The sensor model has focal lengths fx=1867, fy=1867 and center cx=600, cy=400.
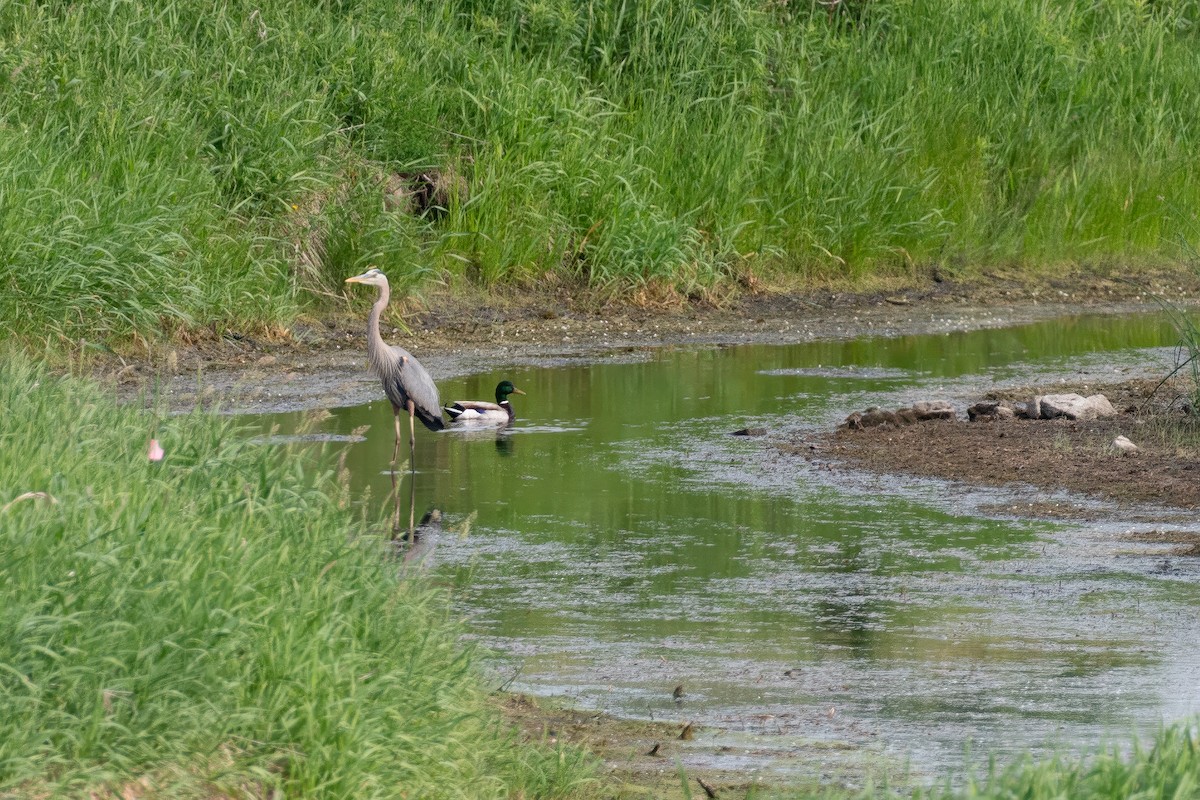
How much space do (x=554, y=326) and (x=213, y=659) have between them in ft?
34.4

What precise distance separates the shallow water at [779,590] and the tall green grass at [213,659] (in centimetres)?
93

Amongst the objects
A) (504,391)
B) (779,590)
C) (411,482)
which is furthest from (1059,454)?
(504,391)

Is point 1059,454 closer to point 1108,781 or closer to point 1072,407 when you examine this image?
point 1072,407

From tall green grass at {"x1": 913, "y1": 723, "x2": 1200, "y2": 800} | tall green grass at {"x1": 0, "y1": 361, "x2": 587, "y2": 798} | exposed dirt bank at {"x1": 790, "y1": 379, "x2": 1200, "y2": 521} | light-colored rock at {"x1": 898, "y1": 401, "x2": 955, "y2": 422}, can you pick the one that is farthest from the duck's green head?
tall green grass at {"x1": 913, "y1": 723, "x2": 1200, "y2": 800}

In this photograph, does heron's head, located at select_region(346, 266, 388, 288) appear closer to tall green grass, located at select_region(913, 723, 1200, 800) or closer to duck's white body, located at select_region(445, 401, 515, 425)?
duck's white body, located at select_region(445, 401, 515, 425)

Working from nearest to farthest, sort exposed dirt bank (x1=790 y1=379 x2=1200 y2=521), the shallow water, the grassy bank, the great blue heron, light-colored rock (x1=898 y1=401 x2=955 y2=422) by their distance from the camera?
the shallow water
exposed dirt bank (x1=790 y1=379 x2=1200 y2=521)
the great blue heron
light-colored rock (x1=898 y1=401 x2=955 y2=422)
the grassy bank

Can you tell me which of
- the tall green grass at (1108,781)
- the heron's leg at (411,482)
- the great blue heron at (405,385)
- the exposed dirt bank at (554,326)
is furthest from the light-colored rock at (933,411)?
the tall green grass at (1108,781)

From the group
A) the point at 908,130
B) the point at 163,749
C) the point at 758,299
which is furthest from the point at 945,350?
the point at 163,749

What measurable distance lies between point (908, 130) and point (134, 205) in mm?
8036

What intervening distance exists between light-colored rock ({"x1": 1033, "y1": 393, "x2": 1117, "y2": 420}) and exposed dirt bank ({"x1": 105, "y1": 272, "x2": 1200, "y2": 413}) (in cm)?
147

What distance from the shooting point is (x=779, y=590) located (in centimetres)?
735

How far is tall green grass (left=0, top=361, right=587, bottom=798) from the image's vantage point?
4188 millimetres

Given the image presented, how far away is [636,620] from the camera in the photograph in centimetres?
691

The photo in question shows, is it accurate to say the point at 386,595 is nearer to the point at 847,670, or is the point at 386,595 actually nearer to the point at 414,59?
the point at 847,670
